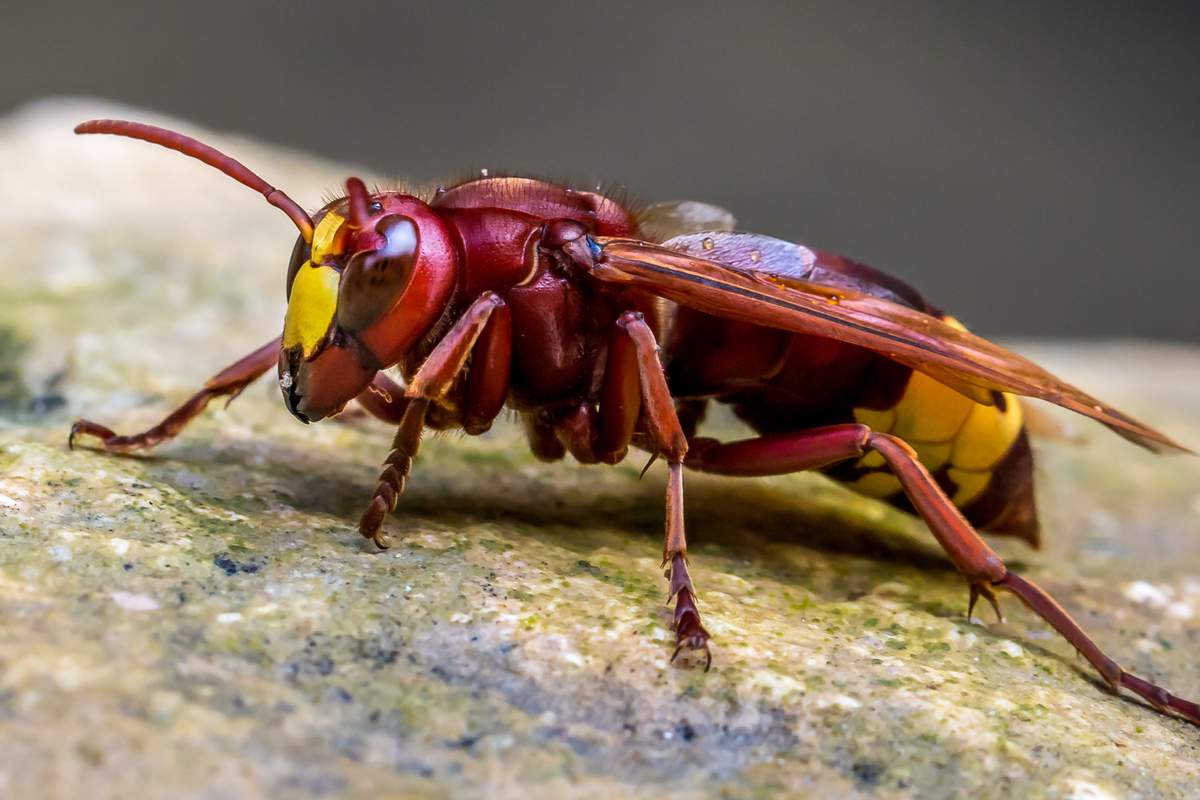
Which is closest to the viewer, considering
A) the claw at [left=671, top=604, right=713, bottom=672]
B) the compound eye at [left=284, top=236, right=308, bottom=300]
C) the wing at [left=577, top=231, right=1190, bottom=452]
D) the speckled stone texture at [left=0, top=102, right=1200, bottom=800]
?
the speckled stone texture at [left=0, top=102, right=1200, bottom=800]

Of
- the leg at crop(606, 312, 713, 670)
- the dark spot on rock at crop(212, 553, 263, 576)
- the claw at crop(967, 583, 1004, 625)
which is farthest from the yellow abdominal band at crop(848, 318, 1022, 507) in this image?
the dark spot on rock at crop(212, 553, 263, 576)

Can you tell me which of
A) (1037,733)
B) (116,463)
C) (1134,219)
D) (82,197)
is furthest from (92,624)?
(1134,219)

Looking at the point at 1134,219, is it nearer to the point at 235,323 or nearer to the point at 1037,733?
the point at 235,323

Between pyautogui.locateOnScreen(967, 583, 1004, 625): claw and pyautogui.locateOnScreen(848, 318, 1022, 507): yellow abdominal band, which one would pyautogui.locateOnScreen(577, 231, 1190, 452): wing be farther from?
pyautogui.locateOnScreen(967, 583, 1004, 625): claw

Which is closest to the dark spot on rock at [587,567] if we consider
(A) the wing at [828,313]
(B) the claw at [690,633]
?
(B) the claw at [690,633]

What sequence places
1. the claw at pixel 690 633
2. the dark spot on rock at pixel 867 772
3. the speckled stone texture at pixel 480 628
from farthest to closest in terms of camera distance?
the claw at pixel 690 633 → the dark spot on rock at pixel 867 772 → the speckled stone texture at pixel 480 628

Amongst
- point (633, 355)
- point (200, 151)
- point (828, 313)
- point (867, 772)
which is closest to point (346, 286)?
point (200, 151)

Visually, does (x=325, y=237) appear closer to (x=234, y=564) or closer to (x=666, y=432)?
(x=234, y=564)

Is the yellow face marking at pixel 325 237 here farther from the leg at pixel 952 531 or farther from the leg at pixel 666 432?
the leg at pixel 952 531
